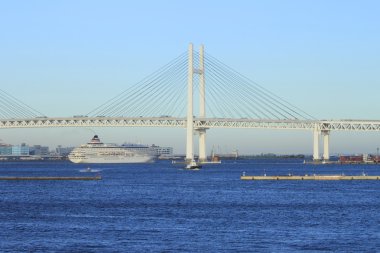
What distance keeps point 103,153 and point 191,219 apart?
4260 inches

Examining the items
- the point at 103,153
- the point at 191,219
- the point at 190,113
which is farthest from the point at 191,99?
the point at 191,219

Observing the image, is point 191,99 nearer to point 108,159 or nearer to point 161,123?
point 161,123

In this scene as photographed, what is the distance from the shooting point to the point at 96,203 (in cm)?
4384

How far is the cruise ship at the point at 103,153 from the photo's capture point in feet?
467

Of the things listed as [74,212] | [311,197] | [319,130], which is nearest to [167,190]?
[311,197]

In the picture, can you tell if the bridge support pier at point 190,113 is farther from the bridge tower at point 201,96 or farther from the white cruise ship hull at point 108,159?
the white cruise ship hull at point 108,159

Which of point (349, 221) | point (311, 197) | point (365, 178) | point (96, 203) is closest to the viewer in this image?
point (349, 221)

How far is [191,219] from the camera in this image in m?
35.1

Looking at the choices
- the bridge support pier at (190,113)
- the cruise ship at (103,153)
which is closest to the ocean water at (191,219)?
the bridge support pier at (190,113)

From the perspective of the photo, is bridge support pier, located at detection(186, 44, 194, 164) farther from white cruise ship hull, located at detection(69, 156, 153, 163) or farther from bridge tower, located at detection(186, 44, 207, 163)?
white cruise ship hull, located at detection(69, 156, 153, 163)

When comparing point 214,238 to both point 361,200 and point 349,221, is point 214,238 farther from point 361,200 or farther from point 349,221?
point 361,200

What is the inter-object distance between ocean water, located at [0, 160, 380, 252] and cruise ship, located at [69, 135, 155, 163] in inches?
3319

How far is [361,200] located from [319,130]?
64.9m

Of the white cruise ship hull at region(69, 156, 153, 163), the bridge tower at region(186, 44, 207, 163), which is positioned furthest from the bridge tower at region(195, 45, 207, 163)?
the white cruise ship hull at region(69, 156, 153, 163)
